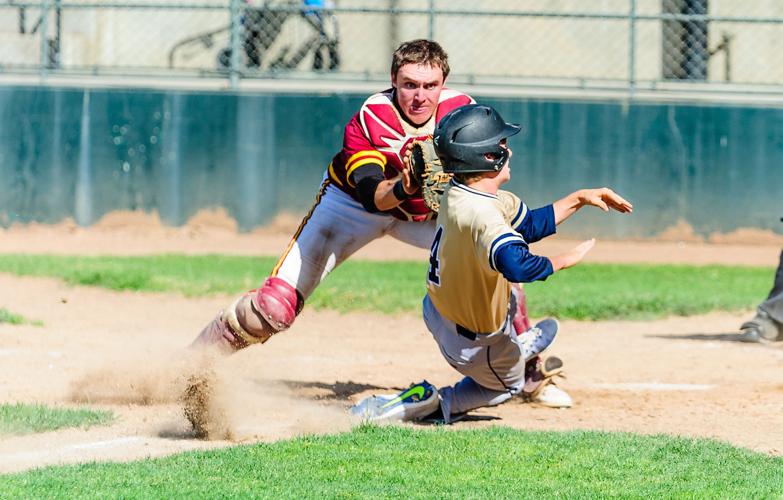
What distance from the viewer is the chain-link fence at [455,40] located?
649 inches

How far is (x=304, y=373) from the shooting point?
24.3 ft

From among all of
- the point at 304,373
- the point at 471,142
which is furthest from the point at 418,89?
the point at 304,373

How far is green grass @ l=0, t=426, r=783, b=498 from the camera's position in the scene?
13.5 feet

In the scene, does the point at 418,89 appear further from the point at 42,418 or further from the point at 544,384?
the point at 42,418

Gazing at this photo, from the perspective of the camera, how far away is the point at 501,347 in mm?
5543

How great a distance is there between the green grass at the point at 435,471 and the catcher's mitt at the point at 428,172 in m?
1.17

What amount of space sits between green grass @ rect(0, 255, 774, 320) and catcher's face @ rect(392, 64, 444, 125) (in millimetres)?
4160

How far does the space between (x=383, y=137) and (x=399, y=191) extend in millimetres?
543

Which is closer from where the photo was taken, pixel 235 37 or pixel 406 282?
pixel 406 282

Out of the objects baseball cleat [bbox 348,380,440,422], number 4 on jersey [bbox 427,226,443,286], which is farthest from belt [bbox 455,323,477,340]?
baseball cleat [bbox 348,380,440,422]

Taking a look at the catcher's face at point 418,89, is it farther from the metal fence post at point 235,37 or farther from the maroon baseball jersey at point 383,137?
the metal fence post at point 235,37

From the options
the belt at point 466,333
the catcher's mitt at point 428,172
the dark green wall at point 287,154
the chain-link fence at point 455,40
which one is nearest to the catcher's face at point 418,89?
the catcher's mitt at point 428,172

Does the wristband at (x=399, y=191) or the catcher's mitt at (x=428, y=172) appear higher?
the catcher's mitt at (x=428, y=172)

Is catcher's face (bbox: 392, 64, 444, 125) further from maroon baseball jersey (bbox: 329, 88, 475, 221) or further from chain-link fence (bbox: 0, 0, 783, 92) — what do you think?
chain-link fence (bbox: 0, 0, 783, 92)
